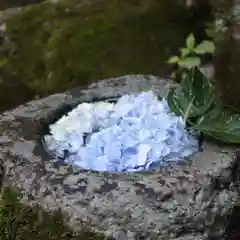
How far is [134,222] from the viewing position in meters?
0.95

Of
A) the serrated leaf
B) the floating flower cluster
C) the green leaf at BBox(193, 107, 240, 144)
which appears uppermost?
the green leaf at BBox(193, 107, 240, 144)

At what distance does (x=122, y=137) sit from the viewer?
1084 millimetres

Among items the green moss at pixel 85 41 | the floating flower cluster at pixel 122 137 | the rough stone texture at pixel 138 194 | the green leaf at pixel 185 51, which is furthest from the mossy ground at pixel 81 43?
the rough stone texture at pixel 138 194

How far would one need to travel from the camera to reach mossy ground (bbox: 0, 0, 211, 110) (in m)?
1.89

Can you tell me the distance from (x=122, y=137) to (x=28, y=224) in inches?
8.9

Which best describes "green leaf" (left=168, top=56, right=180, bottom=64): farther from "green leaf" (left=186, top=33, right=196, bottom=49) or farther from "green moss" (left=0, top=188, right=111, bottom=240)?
"green moss" (left=0, top=188, right=111, bottom=240)

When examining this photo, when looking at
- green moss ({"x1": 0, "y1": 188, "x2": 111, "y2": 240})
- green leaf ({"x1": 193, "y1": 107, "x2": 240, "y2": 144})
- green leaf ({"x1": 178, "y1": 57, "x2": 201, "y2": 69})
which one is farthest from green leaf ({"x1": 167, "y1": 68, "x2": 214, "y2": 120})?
green leaf ({"x1": 178, "y1": 57, "x2": 201, "y2": 69})

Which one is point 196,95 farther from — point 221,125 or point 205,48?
point 205,48

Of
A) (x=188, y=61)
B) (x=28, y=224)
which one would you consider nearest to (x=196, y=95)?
(x=28, y=224)

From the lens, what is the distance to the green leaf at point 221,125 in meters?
1.08

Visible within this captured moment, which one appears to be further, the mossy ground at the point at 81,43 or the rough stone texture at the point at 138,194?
the mossy ground at the point at 81,43

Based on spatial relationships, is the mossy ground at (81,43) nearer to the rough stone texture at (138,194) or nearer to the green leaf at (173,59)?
the green leaf at (173,59)

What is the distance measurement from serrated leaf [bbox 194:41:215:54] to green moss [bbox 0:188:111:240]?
3.41 feet

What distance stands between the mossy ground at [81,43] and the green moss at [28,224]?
2.90ft
